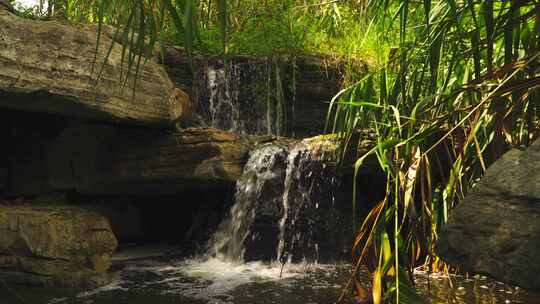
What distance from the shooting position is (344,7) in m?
7.75

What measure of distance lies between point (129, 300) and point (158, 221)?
319 centimetres

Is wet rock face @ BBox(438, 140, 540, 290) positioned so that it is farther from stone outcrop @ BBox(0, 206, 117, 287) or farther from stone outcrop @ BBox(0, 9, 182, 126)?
stone outcrop @ BBox(0, 206, 117, 287)

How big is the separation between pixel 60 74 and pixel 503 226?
373 cm

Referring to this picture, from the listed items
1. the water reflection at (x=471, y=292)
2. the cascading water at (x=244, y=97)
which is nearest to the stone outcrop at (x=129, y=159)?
the cascading water at (x=244, y=97)

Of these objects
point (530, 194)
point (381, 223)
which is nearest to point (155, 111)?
point (381, 223)

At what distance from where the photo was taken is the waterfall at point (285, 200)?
18.1 ft

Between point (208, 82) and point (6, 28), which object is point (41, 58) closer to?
point (6, 28)

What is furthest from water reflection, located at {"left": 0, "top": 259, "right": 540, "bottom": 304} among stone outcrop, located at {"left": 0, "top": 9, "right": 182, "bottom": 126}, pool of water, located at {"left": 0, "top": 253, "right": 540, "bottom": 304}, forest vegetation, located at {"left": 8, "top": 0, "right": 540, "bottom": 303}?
stone outcrop, located at {"left": 0, "top": 9, "right": 182, "bottom": 126}

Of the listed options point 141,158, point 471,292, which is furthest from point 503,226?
point 141,158

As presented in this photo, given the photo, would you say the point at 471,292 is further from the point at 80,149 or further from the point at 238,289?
the point at 80,149

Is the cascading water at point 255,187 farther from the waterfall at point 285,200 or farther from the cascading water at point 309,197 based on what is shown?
the cascading water at point 309,197

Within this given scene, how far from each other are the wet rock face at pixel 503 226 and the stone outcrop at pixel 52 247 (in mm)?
3098

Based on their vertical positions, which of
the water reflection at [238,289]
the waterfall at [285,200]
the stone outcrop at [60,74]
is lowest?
the water reflection at [238,289]

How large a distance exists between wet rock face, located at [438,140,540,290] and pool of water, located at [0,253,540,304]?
1.60 metres
